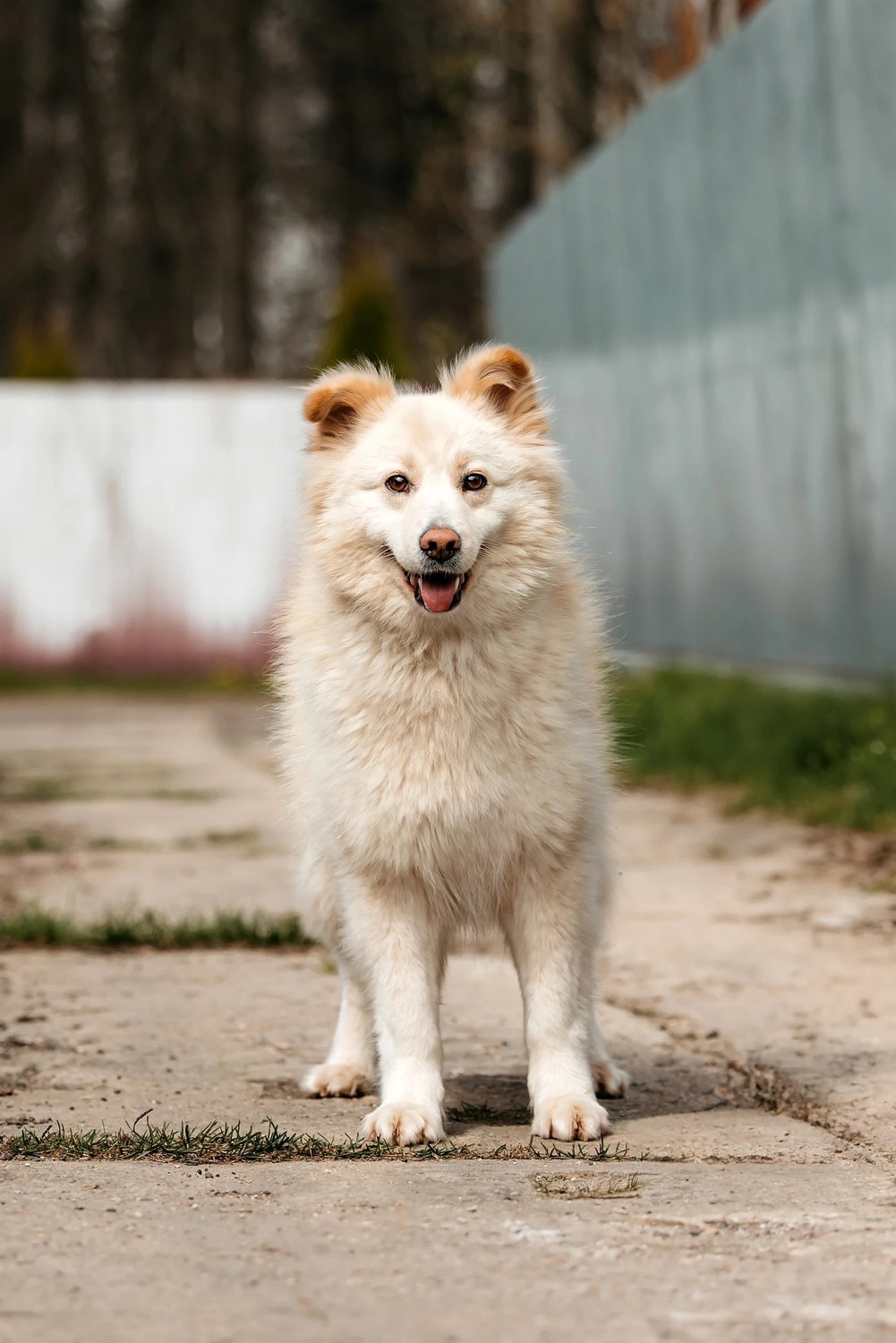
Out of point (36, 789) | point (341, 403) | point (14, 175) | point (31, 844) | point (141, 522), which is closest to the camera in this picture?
point (341, 403)

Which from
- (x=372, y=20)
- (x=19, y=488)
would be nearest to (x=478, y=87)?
(x=372, y=20)

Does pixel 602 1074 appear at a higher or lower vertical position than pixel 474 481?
lower

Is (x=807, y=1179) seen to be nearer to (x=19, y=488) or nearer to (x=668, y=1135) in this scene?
(x=668, y=1135)

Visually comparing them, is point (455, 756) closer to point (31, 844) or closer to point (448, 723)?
point (448, 723)

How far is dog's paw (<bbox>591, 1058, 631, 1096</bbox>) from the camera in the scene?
14.6ft

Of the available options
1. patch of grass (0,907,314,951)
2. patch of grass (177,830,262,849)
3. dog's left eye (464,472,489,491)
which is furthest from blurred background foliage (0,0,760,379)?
dog's left eye (464,472,489,491)

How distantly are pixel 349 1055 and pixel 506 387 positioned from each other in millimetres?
1596

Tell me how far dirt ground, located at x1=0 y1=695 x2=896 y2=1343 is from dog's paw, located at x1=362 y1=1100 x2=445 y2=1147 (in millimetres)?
115

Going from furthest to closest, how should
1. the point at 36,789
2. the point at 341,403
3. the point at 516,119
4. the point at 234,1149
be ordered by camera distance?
1. the point at 516,119
2. the point at 36,789
3. the point at 341,403
4. the point at 234,1149

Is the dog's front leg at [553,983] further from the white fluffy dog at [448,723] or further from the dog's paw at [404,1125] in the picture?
the dog's paw at [404,1125]

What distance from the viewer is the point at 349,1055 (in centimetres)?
459

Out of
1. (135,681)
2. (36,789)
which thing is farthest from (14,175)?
(36,789)

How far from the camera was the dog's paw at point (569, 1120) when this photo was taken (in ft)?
12.8

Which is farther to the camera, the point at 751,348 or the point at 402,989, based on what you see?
the point at 751,348
